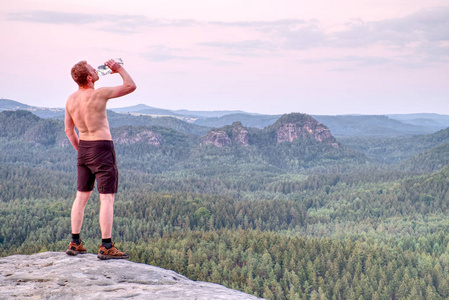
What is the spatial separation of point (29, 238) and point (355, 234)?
75.5 m

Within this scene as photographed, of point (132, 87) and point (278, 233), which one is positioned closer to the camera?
point (132, 87)

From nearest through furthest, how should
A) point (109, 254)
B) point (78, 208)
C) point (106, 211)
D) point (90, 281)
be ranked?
point (90, 281) → point (106, 211) → point (78, 208) → point (109, 254)

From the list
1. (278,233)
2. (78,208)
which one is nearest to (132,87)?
(78,208)

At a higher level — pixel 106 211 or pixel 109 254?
pixel 106 211

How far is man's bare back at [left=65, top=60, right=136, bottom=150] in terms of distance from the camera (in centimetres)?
2139

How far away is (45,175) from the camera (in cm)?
19188

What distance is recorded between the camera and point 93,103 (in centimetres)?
2144

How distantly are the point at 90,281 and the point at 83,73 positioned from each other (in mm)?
9201

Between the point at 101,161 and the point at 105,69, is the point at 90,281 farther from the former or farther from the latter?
the point at 105,69

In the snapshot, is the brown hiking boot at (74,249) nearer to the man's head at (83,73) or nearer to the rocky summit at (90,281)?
the rocky summit at (90,281)

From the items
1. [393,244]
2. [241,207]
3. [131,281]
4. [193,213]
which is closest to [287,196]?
[241,207]

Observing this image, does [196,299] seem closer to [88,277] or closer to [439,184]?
[88,277]

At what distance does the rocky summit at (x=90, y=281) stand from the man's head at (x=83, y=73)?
27.6 feet

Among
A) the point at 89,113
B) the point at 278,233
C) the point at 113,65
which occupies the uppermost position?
the point at 113,65
